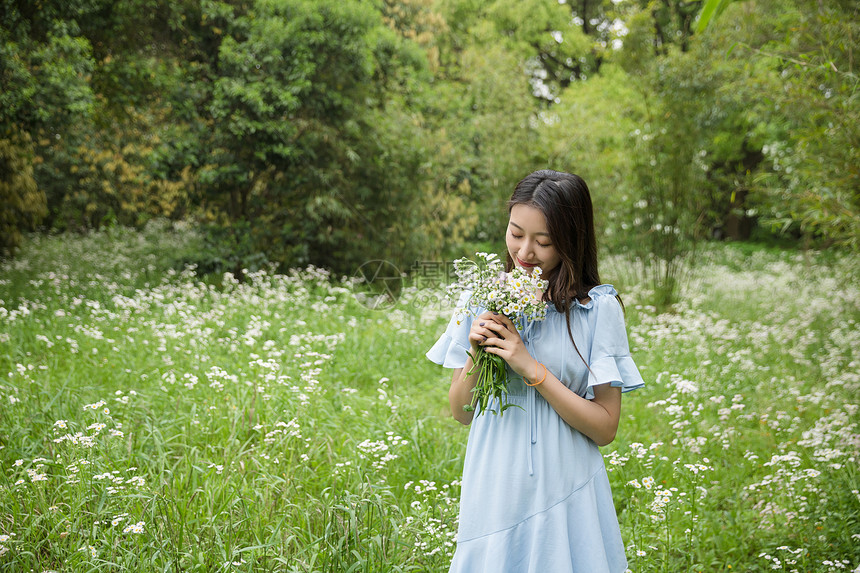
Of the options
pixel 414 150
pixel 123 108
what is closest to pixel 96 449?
pixel 414 150

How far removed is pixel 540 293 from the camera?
1.80m

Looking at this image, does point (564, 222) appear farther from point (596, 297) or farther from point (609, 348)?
point (609, 348)

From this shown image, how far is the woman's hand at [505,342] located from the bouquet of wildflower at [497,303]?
0.03 meters

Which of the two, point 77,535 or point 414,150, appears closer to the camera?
point 77,535

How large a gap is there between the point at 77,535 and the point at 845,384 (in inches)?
203

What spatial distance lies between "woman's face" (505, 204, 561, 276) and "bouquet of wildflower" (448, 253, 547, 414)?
0.20 ft

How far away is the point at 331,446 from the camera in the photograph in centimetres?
362

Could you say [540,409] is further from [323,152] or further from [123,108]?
[123,108]

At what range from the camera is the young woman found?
1624mm

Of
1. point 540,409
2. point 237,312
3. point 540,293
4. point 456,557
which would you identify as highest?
point 540,293

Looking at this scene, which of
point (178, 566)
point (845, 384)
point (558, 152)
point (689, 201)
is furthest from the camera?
point (558, 152)

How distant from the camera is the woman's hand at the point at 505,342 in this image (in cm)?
160
